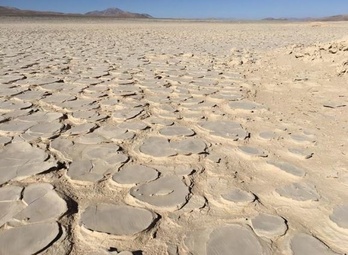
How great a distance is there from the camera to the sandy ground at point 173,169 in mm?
987

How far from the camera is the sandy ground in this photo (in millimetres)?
987

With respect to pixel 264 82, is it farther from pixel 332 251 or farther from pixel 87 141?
pixel 332 251

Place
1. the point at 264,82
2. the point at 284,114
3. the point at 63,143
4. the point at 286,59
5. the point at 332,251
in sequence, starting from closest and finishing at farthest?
the point at 332,251 < the point at 63,143 < the point at 284,114 < the point at 264,82 < the point at 286,59

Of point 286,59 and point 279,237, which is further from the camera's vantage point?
point 286,59

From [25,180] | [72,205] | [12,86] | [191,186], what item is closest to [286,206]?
[191,186]

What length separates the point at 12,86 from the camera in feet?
9.55

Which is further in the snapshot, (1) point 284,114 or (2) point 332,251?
(1) point 284,114

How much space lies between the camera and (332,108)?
232 cm

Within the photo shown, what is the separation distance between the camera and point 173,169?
1.43 meters

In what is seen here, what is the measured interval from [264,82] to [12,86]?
2408 millimetres

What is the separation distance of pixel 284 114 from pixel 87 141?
1330 millimetres

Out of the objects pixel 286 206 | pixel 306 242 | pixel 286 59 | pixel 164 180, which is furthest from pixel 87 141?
pixel 286 59

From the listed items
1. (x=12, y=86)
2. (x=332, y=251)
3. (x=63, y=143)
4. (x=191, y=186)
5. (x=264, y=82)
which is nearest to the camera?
(x=332, y=251)

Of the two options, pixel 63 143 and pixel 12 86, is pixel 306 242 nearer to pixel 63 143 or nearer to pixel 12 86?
pixel 63 143
